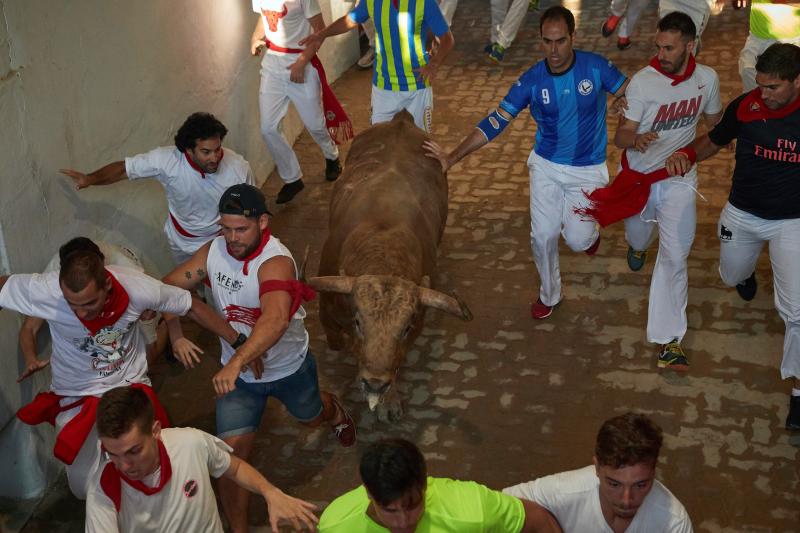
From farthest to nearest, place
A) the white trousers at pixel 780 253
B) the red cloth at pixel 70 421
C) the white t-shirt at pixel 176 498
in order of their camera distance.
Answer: the white trousers at pixel 780 253 → the red cloth at pixel 70 421 → the white t-shirt at pixel 176 498

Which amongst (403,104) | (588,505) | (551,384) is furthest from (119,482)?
(403,104)

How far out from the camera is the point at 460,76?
12.9 meters

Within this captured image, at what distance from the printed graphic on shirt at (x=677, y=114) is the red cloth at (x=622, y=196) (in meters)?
0.33

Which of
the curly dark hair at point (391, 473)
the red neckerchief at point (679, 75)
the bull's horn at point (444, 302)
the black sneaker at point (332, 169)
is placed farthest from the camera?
the black sneaker at point (332, 169)

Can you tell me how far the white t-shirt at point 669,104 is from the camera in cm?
662

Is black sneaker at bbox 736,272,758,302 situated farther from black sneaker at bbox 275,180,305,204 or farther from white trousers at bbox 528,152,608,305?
black sneaker at bbox 275,180,305,204

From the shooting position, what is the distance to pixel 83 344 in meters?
5.43

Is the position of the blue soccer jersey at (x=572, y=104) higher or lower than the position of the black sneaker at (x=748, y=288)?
higher

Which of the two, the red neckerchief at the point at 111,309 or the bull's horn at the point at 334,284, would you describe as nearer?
the red neckerchief at the point at 111,309

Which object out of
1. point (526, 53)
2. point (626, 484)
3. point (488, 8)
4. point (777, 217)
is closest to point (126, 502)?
point (626, 484)

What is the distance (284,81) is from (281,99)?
0.20 metres

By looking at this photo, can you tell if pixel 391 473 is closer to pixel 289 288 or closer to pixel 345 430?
pixel 289 288

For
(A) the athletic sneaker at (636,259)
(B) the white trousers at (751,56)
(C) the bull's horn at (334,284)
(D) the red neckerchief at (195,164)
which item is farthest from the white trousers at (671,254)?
(D) the red neckerchief at (195,164)

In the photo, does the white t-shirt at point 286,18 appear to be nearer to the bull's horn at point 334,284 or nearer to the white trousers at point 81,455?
the bull's horn at point 334,284
